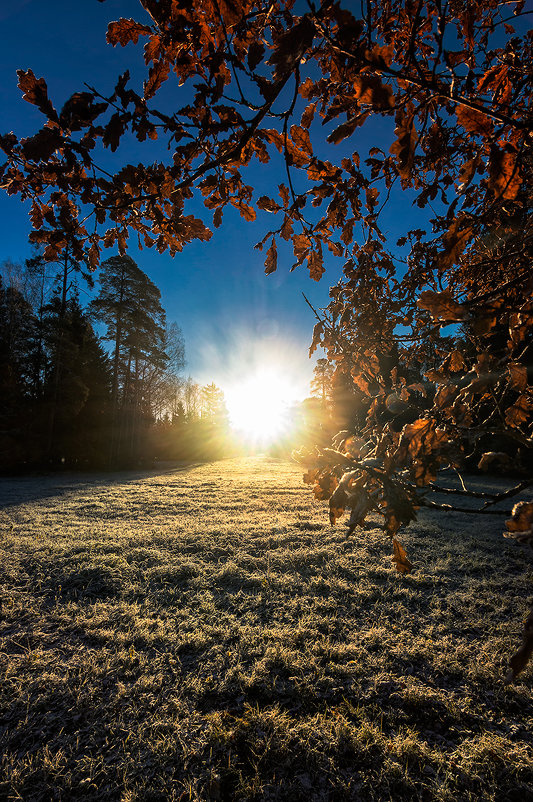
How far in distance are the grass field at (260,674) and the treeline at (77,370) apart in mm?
11363

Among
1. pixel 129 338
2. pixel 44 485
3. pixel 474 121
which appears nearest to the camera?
pixel 474 121

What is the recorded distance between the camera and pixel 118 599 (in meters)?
3.57

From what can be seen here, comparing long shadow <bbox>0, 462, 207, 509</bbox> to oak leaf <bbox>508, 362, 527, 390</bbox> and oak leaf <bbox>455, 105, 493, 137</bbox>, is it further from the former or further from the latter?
oak leaf <bbox>455, 105, 493, 137</bbox>

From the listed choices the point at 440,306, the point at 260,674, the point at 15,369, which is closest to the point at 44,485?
the point at 15,369

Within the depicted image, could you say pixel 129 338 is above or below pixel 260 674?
above

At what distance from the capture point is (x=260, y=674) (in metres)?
2.44

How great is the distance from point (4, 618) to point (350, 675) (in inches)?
135

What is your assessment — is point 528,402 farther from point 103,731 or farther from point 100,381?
point 100,381

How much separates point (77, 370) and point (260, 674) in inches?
645

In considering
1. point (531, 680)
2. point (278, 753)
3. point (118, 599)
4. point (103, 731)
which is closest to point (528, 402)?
point (278, 753)

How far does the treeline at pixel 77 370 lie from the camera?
14.3 m

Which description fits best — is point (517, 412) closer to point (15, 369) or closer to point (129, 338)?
point (15, 369)

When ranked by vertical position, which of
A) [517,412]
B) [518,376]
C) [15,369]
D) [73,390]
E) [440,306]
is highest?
[15,369]

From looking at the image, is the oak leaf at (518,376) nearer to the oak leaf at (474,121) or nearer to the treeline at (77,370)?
the oak leaf at (474,121)
